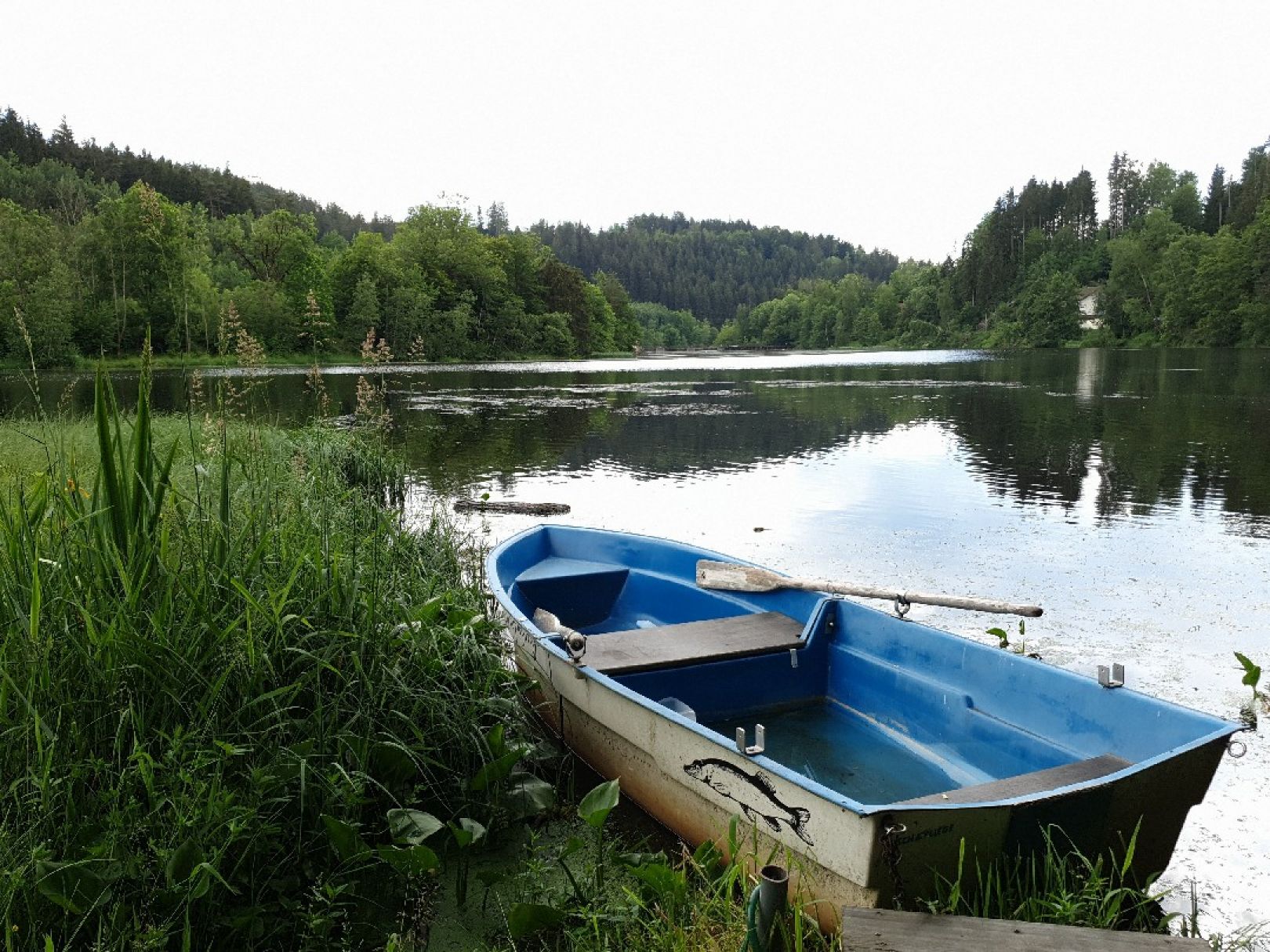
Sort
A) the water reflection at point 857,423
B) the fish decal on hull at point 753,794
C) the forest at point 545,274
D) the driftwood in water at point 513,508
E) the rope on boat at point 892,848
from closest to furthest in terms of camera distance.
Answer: the rope on boat at point 892,848, the fish decal on hull at point 753,794, the driftwood in water at point 513,508, the water reflection at point 857,423, the forest at point 545,274

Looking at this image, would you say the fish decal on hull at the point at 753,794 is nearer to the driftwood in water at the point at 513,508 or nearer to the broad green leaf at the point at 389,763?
the broad green leaf at the point at 389,763

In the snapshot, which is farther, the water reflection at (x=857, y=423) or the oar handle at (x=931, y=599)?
the water reflection at (x=857, y=423)

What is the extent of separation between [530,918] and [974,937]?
4.71ft

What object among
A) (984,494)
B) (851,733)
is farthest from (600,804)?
(984,494)

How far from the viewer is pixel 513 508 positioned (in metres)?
11.9

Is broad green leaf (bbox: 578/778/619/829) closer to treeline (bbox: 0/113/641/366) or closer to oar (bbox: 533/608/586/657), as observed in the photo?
oar (bbox: 533/608/586/657)

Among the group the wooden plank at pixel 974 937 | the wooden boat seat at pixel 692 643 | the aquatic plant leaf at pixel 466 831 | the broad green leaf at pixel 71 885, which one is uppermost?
the broad green leaf at pixel 71 885

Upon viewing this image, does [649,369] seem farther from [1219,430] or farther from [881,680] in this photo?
[881,680]

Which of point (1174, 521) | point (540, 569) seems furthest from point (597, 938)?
point (1174, 521)

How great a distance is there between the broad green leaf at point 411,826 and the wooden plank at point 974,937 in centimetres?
143

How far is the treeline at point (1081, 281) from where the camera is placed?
67.3 meters

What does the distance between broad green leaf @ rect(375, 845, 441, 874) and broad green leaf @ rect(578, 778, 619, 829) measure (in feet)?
1.85

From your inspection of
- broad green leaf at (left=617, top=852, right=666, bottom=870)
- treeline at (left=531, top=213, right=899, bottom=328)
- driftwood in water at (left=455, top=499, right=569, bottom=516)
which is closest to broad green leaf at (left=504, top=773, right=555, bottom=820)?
broad green leaf at (left=617, top=852, right=666, bottom=870)

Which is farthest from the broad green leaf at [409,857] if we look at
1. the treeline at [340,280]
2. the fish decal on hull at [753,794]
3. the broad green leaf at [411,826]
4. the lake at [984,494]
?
the treeline at [340,280]
